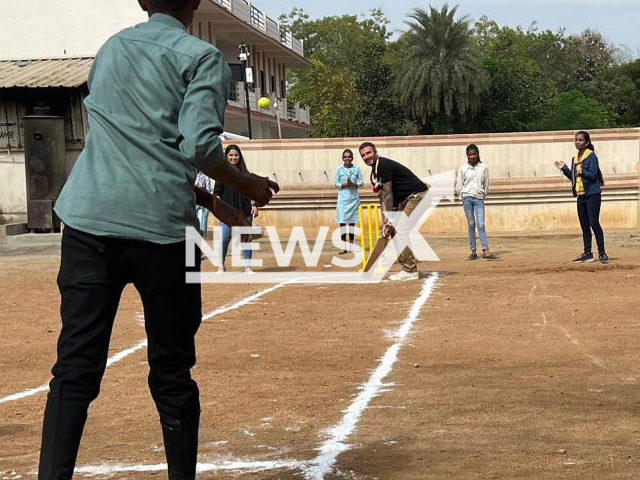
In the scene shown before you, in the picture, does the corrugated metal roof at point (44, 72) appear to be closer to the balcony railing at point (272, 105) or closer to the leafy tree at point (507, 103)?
the balcony railing at point (272, 105)

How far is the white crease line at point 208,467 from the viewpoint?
5188mm

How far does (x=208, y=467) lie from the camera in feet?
17.2

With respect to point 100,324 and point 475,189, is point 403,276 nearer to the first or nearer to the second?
point 475,189

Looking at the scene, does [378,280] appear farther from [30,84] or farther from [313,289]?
[30,84]

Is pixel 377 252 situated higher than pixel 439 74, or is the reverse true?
pixel 439 74

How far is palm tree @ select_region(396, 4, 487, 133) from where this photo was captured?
63000mm

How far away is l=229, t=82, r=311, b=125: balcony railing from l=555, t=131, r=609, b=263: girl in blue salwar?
24.3 metres

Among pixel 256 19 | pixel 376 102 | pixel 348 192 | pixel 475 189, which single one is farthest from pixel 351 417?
pixel 376 102

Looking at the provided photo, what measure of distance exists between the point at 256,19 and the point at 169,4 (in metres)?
46.0

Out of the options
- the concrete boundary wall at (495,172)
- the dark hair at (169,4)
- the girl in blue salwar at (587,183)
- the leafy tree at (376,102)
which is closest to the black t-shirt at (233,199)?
the girl in blue salwar at (587,183)

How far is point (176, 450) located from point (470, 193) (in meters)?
15.2

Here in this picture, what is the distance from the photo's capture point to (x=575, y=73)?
88.2 metres

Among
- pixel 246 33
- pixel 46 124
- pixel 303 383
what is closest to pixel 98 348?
pixel 303 383

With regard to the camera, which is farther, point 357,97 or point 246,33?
point 357,97
